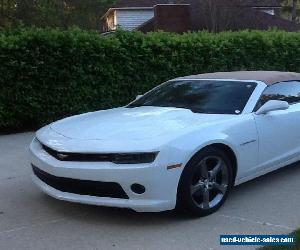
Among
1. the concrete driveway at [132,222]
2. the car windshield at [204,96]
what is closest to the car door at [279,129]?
the car windshield at [204,96]

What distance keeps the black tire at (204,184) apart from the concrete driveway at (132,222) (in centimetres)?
11

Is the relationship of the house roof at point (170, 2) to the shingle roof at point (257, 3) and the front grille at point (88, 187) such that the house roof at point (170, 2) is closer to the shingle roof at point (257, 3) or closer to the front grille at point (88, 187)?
the shingle roof at point (257, 3)

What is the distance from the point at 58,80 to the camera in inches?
373

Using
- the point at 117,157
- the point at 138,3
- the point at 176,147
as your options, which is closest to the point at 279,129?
the point at 176,147

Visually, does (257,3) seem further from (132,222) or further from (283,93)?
(132,222)

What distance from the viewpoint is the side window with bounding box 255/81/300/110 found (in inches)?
235

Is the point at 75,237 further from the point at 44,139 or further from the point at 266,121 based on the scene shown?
the point at 266,121

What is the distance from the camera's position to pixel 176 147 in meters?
4.62

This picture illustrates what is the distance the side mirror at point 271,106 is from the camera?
5.64m

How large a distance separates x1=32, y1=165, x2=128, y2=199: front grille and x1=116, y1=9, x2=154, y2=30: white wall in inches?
1153

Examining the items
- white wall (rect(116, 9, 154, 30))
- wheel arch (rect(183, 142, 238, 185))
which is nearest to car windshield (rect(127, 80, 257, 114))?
wheel arch (rect(183, 142, 238, 185))

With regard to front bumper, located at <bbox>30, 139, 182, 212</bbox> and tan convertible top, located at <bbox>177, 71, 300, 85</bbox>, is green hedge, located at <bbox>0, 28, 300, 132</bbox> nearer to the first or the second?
tan convertible top, located at <bbox>177, 71, 300, 85</bbox>

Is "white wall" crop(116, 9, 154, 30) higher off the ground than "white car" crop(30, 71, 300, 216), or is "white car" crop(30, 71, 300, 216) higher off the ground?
"white car" crop(30, 71, 300, 216)

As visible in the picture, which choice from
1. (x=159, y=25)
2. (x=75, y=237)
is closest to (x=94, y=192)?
(x=75, y=237)
